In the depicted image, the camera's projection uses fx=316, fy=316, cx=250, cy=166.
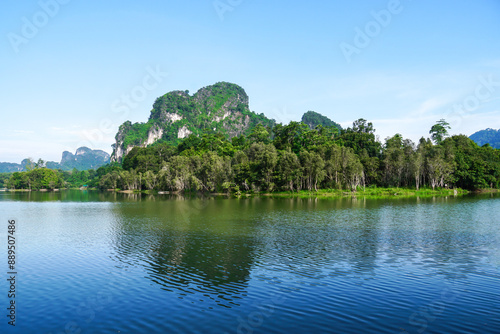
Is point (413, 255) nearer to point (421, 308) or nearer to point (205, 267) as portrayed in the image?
point (421, 308)

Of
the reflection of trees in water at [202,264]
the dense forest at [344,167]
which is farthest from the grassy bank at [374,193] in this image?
the reflection of trees in water at [202,264]

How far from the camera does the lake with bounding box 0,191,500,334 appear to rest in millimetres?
12188

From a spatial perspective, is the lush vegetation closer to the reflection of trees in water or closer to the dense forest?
the dense forest

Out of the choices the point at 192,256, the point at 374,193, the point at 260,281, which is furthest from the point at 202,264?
the point at 374,193

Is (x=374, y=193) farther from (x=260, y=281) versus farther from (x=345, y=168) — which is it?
(x=260, y=281)

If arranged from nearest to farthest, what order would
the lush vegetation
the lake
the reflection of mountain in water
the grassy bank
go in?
the lake < the reflection of mountain in water < the grassy bank < the lush vegetation

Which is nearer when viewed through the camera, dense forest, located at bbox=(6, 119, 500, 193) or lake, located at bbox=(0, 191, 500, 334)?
lake, located at bbox=(0, 191, 500, 334)

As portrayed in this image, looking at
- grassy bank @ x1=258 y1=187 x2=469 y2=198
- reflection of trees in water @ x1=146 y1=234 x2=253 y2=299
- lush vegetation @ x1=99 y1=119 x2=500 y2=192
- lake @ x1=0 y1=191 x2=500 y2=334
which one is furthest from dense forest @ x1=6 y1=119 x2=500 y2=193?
reflection of trees in water @ x1=146 y1=234 x2=253 y2=299

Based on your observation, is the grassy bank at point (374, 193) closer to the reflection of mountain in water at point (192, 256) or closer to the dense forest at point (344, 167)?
the dense forest at point (344, 167)

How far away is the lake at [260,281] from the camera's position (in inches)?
480

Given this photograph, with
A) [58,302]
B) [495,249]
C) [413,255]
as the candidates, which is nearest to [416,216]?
[495,249]

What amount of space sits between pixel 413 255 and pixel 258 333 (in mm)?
15385

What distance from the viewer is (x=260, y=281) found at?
1703 cm

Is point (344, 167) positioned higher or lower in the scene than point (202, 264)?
higher
